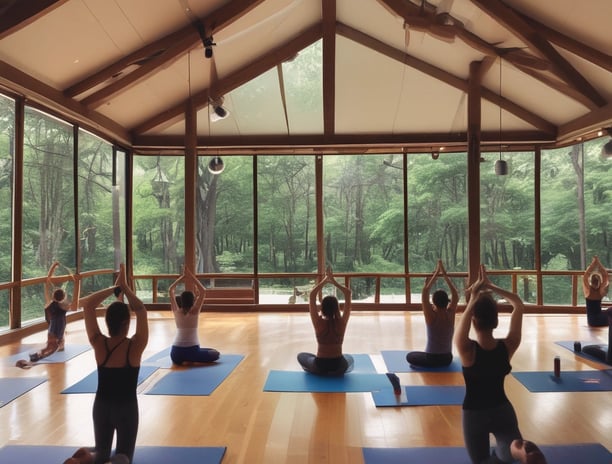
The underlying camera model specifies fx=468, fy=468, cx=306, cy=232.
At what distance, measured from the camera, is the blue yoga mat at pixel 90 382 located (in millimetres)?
3707

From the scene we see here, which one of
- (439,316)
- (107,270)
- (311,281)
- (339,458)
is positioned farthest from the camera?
(311,281)

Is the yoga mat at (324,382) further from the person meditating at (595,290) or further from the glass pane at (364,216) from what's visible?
the glass pane at (364,216)

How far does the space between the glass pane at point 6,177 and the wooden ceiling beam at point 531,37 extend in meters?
5.55

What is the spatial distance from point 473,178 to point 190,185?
4280 mm

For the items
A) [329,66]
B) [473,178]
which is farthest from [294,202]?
[473,178]

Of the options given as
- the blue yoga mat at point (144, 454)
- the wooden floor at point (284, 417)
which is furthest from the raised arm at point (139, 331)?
the wooden floor at point (284, 417)

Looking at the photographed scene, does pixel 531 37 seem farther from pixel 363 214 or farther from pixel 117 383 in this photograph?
pixel 117 383

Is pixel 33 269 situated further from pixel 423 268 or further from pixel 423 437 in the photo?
pixel 423 268

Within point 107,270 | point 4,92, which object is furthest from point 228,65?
point 107,270

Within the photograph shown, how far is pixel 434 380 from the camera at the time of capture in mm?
3973

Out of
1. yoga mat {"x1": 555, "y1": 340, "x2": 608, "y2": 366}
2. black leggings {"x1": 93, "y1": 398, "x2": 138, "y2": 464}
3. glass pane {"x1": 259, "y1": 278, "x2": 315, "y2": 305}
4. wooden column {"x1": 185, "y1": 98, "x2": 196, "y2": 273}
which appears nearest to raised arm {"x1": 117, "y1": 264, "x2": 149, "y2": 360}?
black leggings {"x1": 93, "y1": 398, "x2": 138, "y2": 464}

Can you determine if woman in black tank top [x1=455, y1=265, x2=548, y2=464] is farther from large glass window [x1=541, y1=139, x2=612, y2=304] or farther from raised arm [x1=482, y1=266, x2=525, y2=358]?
large glass window [x1=541, y1=139, x2=612, y2=304]

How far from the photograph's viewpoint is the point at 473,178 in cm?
695

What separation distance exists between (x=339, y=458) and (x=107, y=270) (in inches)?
253
